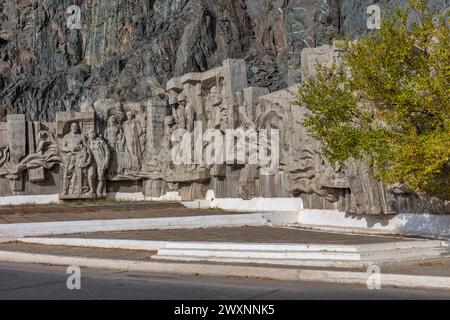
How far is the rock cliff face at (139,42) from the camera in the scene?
149ft

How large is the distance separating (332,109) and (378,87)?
840 mm

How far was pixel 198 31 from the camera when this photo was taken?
49.0 meters

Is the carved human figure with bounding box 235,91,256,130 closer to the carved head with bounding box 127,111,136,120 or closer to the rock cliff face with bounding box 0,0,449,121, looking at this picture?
the carved head with bounding box 127,111,136,120

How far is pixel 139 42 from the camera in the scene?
5284 centimetres

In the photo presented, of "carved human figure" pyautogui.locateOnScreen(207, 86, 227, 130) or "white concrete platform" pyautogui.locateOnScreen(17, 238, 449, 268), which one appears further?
"carved human figure" pyautogui.locateOnScreen(207, 86, 227, 130)

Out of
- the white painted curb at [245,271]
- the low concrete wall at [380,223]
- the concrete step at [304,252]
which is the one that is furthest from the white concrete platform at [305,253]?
the low concrete wall at [380,223]

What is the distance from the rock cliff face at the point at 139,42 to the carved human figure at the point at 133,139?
22.0 m

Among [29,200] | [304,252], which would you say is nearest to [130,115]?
[29,200]

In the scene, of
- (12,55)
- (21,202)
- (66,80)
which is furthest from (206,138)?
(12,55)

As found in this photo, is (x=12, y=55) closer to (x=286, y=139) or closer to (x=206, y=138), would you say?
(x=206, y=138)

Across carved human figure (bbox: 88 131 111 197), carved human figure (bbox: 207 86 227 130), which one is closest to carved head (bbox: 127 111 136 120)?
carved human figure (bbox: 88 131 111 197)

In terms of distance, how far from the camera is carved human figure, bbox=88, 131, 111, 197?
841 inches

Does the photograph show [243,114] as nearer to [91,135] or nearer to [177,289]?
[91,135]

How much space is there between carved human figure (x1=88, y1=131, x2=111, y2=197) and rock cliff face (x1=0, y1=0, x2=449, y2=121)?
2310 centimetres
